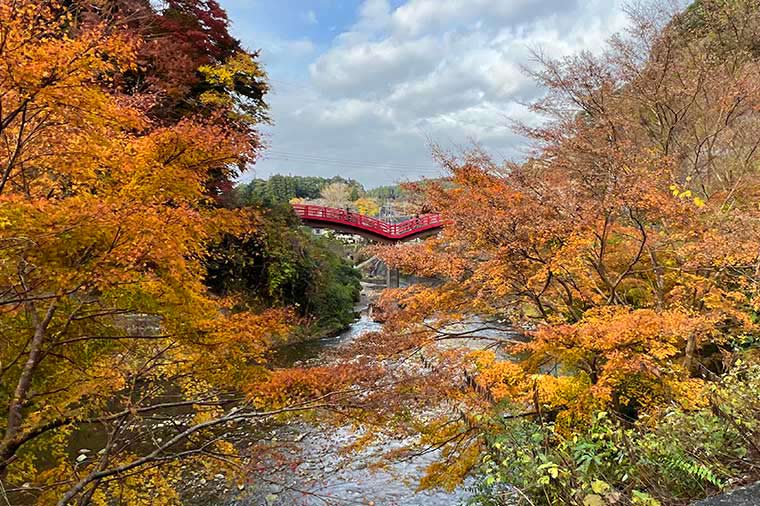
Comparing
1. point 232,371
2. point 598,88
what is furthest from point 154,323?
point 598,88

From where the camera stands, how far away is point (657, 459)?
9.91ft

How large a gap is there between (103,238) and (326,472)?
224 inches

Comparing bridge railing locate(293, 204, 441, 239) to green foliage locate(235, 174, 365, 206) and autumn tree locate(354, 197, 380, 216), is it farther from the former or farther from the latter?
autumn tree locate(354, 197, 380, 216)

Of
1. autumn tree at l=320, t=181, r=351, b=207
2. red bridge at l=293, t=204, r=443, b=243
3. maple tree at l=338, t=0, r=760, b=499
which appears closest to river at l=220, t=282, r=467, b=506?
maple tree at l=338, t=0, r=760, b=499

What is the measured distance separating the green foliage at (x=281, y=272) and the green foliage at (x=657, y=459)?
10.9 metres

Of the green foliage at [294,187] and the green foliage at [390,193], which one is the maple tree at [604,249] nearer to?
the green foliage at [390,193]

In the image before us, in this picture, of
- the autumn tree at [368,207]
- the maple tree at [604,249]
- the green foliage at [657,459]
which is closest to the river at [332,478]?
the maple tree at [604,249]

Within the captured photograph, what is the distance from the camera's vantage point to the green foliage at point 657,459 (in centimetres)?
241

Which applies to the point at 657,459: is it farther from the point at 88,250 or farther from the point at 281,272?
the point at 281,272

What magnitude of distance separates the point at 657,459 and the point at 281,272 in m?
13.9

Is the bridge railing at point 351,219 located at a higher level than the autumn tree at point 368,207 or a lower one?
lower

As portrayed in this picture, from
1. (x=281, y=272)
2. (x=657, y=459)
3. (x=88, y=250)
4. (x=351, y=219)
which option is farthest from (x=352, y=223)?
(x=657, y=459)

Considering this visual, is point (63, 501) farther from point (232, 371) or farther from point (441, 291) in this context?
point (441, 291)

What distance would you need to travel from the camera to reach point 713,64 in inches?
314
